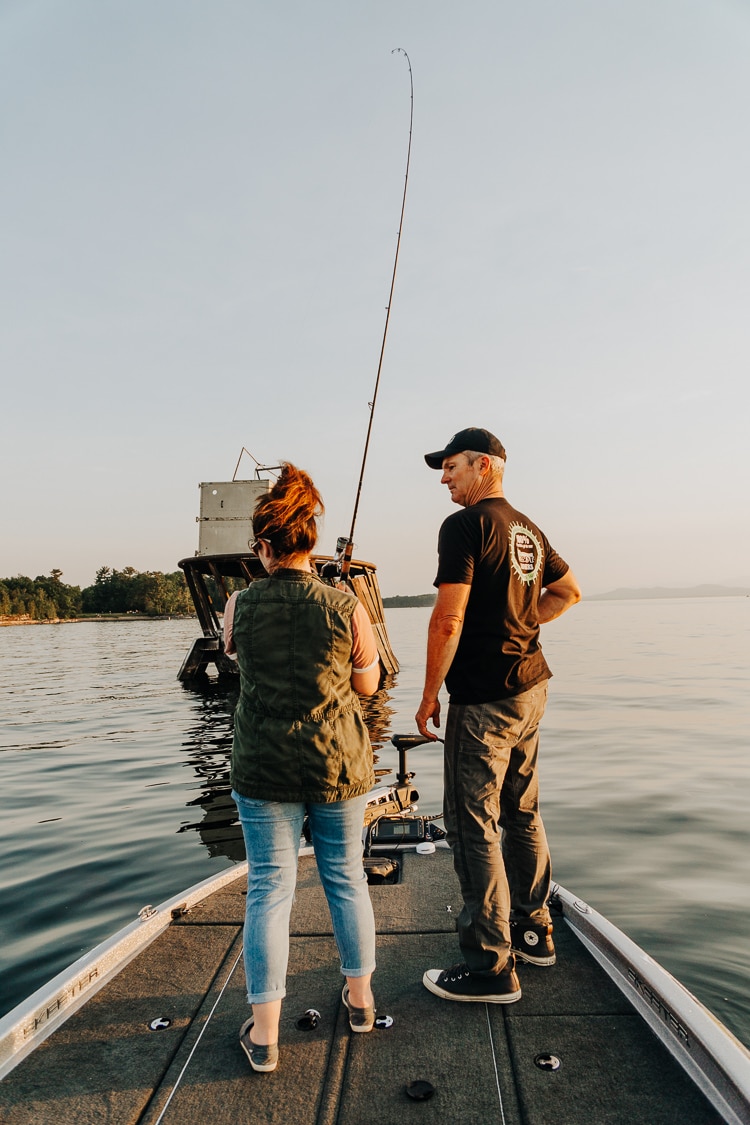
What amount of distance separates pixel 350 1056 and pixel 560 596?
2.43 meters

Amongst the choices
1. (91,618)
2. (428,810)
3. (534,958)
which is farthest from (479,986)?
(91,618)

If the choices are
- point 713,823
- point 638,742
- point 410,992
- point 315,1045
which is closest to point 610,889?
point 713,823

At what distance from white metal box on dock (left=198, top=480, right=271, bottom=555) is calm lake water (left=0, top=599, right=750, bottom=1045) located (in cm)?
1063

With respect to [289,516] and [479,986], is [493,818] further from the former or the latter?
[289,516]

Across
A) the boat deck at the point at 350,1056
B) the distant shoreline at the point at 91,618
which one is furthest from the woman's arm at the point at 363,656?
the distant shoreline at the point at 91,618

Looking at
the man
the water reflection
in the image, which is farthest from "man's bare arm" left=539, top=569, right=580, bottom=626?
the water reflection

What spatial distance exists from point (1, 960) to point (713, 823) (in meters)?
7.72

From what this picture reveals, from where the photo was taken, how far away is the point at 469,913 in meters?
3.20

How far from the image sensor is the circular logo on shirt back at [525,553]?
3.45m

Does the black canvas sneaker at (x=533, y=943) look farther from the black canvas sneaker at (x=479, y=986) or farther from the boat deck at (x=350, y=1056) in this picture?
the black canvas sneaker at (x=479, y=986)

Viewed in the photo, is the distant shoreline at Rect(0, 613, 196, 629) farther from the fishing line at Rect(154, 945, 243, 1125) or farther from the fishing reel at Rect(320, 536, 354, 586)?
the fishing line at Rect(154, 945, 243, 1125)

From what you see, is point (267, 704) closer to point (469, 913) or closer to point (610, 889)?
point (469, 913)

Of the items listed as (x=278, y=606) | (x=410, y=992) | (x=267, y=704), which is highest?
(x=278, y=606)

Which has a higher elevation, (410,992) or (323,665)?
(323,665)
